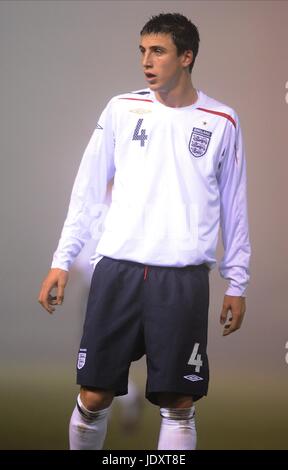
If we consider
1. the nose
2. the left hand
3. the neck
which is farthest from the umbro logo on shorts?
the nose

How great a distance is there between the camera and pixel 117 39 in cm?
399

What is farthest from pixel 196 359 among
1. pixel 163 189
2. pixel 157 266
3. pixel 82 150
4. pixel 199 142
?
pixel 82 150

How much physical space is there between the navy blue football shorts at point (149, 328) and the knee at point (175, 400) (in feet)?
0.07

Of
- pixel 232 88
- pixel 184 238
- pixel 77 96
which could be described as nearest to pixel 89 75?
pixel 77 96

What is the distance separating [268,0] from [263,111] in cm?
47

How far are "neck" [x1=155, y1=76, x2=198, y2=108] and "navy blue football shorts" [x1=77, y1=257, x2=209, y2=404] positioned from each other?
1.76ft

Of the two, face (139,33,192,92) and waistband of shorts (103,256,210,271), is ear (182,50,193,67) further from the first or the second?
waistband of shorts (103,256,210,271)

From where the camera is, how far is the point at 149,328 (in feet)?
9.49

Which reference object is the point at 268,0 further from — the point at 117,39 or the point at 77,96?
the point at 77,96

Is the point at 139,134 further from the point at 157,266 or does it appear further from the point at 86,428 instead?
the point at 86,428

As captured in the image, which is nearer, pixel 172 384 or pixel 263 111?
pixel 172 384

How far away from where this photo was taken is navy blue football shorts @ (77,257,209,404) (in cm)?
288

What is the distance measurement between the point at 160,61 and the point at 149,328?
85 centimetres

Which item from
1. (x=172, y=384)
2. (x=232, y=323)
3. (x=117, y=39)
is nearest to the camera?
(x=172, y=384)
